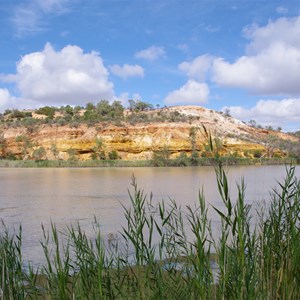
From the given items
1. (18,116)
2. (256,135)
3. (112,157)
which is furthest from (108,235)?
(18,116)

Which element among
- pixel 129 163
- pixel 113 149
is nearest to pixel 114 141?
pixel 113 149

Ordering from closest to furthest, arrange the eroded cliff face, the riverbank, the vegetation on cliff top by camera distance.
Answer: the riverbank → the vegetation on cliff top → the eroded cliff face

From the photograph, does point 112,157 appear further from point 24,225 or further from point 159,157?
point 24,225

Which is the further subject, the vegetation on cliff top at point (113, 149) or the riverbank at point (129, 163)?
the vegetation on cliff top at point (113, 149)

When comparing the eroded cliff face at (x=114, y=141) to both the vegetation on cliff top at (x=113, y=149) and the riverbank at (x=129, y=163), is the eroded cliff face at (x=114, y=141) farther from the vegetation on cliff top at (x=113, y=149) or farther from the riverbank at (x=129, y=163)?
the riverbank at (x=129, y=163)

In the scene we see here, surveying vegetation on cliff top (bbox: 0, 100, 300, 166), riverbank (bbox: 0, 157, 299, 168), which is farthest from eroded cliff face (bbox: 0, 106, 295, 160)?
riverbank (bbox: 0, 157, 299, 168)

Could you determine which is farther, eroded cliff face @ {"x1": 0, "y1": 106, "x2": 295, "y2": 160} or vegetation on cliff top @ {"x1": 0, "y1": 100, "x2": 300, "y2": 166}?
eroded cliff face @ {"x1": 0, "y1": 106, "x2": 295, "y2": 160}

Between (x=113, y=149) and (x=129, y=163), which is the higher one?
(x=113, y=149)

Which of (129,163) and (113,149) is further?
(113,149)

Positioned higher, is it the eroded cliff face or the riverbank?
the eroded cliff face

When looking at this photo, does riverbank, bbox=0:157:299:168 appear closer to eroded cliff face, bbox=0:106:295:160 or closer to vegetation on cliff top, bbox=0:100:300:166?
vegetation on cliff top, bbox=0:100:300:166

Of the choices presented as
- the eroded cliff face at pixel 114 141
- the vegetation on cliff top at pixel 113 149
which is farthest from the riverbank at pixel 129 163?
the eroded cliff face at pixel 114 141

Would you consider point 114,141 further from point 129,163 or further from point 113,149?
point 129,163

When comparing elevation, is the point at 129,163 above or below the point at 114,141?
below
